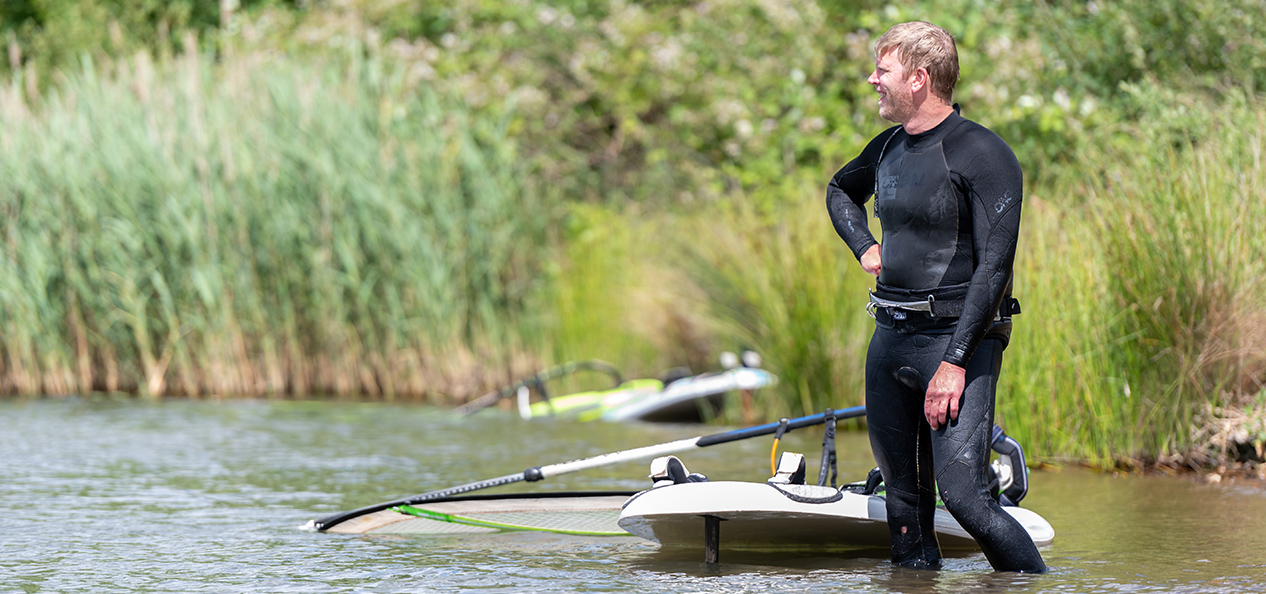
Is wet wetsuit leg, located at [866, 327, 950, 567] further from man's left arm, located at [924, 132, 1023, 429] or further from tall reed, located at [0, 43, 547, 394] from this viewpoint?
tall reed, located at [0, 43, 547, 394]

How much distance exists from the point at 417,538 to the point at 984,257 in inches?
109

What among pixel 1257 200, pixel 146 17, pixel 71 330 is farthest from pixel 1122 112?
pixel 146 17

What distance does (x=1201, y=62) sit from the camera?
1009cm

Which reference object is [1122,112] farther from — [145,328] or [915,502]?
[145,328]

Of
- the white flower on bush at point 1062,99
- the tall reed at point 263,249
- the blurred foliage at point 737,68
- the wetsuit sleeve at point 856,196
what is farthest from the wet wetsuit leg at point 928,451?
the tall reed at point 263,249

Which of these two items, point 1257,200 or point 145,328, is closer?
point 1257,200

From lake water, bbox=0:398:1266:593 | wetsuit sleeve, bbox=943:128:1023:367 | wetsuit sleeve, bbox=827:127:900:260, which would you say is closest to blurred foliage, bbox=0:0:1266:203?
lake water, bbox=0:398:1266:593

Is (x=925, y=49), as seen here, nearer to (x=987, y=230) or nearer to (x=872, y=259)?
(x=987, y=230)

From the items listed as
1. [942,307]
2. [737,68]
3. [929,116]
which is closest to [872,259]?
[942,307]

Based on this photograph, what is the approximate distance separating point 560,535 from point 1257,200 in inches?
147

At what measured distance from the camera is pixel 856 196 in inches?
195

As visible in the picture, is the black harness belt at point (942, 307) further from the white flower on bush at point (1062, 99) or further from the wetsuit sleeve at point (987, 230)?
the white flower on bush at point (1062, 99)

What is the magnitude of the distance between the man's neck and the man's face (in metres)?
0.02

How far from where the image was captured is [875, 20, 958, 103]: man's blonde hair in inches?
171
